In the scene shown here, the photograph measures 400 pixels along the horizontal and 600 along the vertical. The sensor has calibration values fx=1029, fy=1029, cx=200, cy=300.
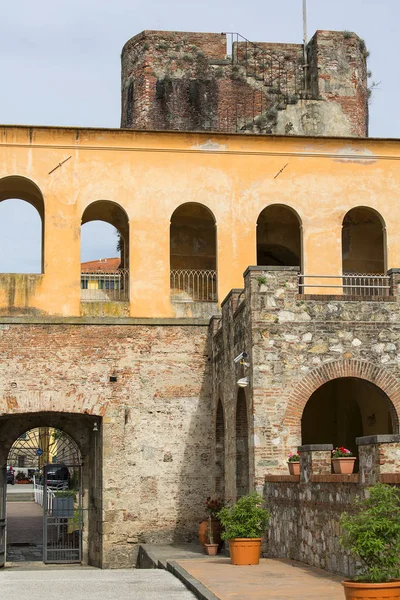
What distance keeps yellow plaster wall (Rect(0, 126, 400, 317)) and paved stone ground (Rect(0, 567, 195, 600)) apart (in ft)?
21.9

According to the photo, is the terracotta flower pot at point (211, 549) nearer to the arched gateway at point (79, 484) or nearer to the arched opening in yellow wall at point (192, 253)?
the arched gateway at point (79, 484)

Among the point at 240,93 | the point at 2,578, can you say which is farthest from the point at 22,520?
Result: the point at 2,578

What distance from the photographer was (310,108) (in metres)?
27.8

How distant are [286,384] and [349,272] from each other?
282 inches

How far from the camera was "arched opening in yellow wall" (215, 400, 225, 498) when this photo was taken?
20.2m

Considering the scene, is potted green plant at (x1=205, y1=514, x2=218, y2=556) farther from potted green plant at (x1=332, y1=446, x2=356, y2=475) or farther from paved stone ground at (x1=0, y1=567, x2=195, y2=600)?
potted green plant at (x1=332, y1=446, x2=356, y2=475)

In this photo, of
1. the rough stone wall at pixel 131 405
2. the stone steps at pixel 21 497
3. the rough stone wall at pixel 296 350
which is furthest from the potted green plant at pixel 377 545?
the stone steps at pixel 21 497

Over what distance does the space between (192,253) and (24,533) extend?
45.8ft

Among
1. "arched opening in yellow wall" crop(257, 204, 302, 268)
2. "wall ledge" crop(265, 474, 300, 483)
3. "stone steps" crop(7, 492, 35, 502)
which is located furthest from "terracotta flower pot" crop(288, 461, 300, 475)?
"stone steps" crop(7, 492, 35, 502)

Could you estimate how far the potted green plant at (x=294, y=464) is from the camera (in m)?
15.1

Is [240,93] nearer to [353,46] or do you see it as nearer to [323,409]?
[353,46]

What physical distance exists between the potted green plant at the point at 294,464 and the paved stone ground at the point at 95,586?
7.71 ft

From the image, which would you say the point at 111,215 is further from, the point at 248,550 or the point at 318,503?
the point at 318,503

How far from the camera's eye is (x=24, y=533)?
108 ft
